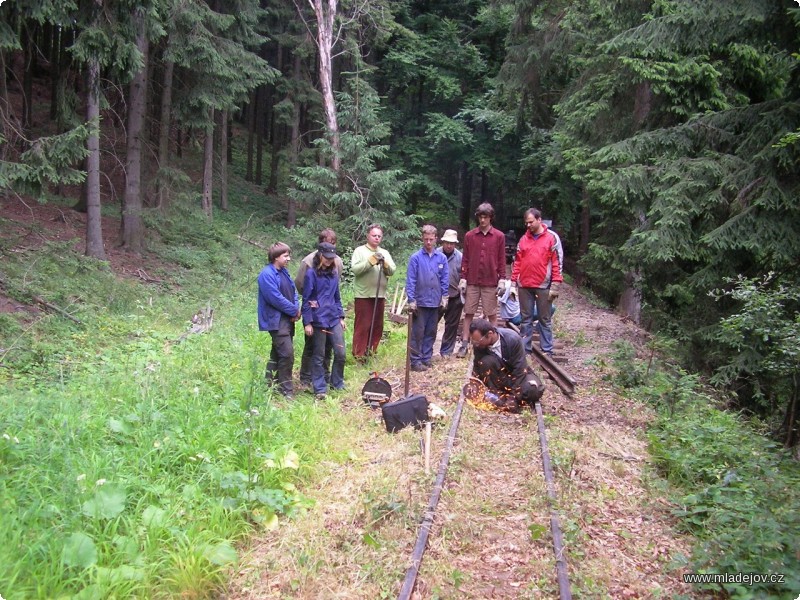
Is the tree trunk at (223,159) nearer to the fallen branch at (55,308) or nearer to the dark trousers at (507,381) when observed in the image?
the fallen branch at (55,308)

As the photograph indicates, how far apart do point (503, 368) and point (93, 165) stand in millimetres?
10601

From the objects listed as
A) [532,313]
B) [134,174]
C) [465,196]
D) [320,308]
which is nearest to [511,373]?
[532,313]

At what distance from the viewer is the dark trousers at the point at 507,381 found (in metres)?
7.22

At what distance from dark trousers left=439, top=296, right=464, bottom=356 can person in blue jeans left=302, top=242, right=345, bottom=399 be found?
8.88 ft

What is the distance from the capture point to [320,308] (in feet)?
25.1

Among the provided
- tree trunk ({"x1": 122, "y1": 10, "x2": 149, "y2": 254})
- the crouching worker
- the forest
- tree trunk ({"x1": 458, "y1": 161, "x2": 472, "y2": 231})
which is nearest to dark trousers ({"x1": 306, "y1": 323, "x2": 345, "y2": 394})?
the crouching worker

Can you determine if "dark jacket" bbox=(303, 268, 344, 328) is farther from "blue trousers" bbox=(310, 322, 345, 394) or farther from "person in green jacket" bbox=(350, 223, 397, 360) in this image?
"person in green jacket" bbox=(350, 223, 397, 360)

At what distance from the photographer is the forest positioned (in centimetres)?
855

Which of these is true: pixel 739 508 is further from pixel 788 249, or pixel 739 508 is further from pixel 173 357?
pixel 173 357

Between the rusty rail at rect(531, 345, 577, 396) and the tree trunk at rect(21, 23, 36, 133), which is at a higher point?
the tree trunk at rect(21, 23, 36, 133)

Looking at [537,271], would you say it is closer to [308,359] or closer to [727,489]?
[308,359]

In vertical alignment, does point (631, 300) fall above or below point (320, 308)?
below

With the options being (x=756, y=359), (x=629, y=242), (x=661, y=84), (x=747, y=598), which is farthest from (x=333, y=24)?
(x=747, y=598)

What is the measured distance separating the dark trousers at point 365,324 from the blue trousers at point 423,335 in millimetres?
585
